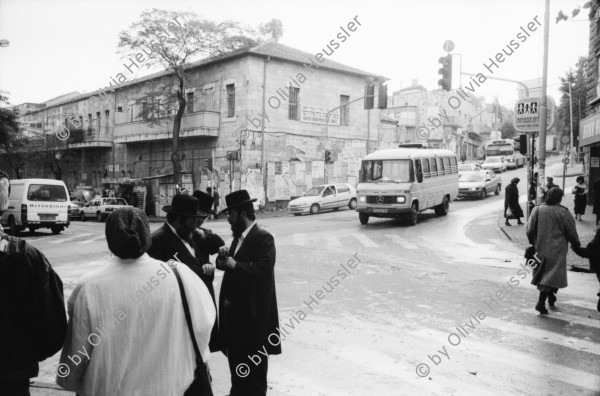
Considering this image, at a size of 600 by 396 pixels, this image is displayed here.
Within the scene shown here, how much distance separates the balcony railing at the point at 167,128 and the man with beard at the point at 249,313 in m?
29.5

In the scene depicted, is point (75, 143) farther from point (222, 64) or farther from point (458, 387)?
point (458, 387)

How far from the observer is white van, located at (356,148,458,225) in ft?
61.2

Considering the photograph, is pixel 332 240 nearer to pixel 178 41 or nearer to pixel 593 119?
pixel 593 119

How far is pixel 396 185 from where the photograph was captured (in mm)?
18688

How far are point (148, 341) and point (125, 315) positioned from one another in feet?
0.56

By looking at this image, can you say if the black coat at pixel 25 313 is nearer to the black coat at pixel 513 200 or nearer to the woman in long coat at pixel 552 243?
the woman in long coat at pixel 552 243

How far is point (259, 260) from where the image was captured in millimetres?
4188

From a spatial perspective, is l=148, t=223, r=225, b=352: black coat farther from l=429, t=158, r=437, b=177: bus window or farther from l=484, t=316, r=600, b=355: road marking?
l=429, t=158, r=437, b=177: bus window

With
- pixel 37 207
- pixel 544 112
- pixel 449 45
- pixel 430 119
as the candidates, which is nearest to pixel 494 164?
pixel 430 119

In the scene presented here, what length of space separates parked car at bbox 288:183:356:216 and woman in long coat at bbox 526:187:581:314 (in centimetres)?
2003

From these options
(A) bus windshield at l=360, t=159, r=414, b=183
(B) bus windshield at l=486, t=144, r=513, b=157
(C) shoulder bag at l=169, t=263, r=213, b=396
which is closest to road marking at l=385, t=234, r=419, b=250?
(A) bus windshield at l=360, t=159, r=414, b=183

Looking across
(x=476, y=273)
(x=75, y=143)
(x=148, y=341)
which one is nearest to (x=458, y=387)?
(x=148, y=341)

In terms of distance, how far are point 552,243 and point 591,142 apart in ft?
39.5

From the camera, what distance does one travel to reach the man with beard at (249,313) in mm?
4105
